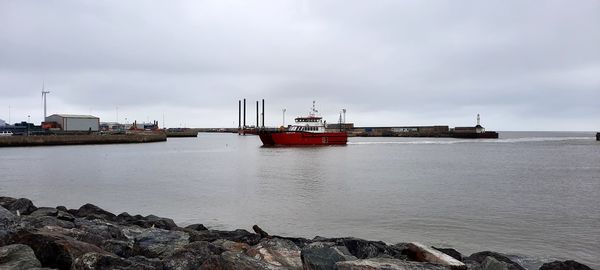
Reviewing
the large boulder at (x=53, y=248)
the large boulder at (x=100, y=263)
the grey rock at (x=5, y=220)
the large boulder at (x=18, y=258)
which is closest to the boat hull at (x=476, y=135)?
the grey rock at (x=5, y=220)

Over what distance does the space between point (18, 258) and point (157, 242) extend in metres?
2.67

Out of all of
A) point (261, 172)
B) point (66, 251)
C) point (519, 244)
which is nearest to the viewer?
point (66, 251)

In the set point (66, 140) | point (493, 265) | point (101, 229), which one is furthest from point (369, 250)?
point (66, 140)

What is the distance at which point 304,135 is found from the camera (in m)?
66.8

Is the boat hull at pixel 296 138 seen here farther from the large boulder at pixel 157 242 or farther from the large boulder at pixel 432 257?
the large boulder at pixel 432 257

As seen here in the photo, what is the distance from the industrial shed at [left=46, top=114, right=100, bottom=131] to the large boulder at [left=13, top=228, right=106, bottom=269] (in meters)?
98.1

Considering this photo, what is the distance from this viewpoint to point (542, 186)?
859 inches

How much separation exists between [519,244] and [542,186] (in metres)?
13.3

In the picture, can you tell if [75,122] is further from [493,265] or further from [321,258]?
[493,265]

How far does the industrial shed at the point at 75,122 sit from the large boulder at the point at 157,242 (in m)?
96.2

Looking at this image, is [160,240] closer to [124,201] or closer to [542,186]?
[124,201]

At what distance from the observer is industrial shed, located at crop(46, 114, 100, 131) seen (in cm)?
9319

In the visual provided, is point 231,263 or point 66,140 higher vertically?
point 231,263

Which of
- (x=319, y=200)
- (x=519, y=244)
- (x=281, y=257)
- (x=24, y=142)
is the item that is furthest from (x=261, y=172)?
(x=24, y=142)
